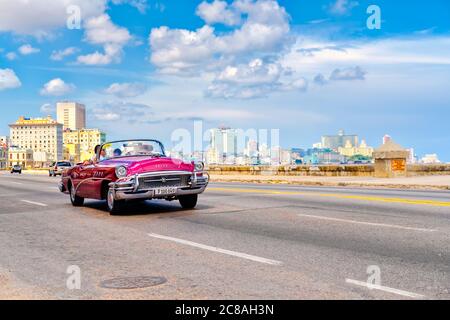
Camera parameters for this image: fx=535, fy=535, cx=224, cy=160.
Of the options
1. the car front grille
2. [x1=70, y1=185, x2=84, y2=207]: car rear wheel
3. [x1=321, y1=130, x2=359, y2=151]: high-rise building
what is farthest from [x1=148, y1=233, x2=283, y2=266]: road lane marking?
[x1=321, y1=130, x2=359, y2=151]: high-rise building

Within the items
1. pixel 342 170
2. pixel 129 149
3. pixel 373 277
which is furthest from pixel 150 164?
pixel 342 170

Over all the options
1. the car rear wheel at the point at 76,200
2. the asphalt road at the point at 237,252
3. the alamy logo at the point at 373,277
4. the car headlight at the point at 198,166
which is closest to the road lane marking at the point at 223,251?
the asphalt road at the point at 237,252

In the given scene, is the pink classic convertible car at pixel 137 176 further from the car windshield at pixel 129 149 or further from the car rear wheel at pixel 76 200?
the car rear wheel at pixel 76 200

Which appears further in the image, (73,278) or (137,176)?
(137,176)

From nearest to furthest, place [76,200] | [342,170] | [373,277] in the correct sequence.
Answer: [373,277] → [76,200] → [342,170]

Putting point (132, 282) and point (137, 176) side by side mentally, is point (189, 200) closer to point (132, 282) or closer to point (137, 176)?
point (137, 176)

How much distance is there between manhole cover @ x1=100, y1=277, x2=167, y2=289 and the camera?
5.43 metres

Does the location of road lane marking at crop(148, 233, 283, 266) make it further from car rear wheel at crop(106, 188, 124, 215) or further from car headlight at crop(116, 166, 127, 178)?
car rear wheel at crop(106, 188, 124, 215)

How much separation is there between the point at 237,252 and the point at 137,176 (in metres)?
4.71

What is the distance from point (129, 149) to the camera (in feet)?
43.6

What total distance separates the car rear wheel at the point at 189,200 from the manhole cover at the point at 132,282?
7.09 m
